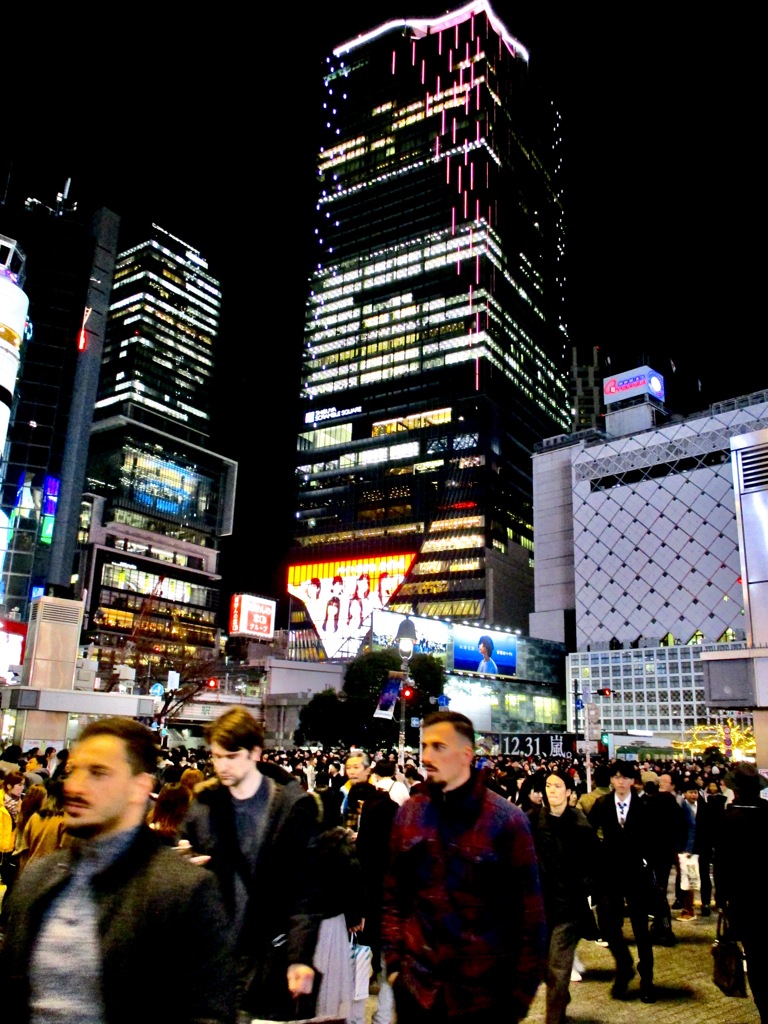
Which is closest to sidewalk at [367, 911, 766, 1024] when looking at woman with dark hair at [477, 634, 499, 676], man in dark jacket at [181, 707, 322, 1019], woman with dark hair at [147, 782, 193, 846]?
woman with dark hair at [147, 782, 193, 846]

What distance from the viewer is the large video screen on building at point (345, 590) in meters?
95.6

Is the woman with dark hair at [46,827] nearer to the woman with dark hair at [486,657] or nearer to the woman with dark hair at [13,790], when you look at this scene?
the woman with dark hair at [13,790]

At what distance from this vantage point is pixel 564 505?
9288 cm

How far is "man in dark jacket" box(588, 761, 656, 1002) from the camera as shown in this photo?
7.50 meters

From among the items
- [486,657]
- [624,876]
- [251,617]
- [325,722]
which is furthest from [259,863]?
[486,657]

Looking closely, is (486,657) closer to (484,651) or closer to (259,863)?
(484,651)

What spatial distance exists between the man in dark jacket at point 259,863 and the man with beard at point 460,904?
0.45 meters

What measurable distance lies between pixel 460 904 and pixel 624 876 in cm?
564

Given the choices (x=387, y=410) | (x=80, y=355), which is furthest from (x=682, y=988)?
(x=387, y=410)

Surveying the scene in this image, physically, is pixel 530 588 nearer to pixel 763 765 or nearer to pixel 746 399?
pixel 746 399

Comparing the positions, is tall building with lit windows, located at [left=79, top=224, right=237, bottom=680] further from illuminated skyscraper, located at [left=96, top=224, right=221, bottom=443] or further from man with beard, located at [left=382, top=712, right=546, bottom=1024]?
man with beard, located at [left=382, top=712, right=546, bottom=1024]

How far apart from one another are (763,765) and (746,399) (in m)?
65.7

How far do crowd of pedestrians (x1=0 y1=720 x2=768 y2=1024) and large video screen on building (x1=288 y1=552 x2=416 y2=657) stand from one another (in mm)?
81997

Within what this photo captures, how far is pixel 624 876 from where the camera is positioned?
7895 millimetres
